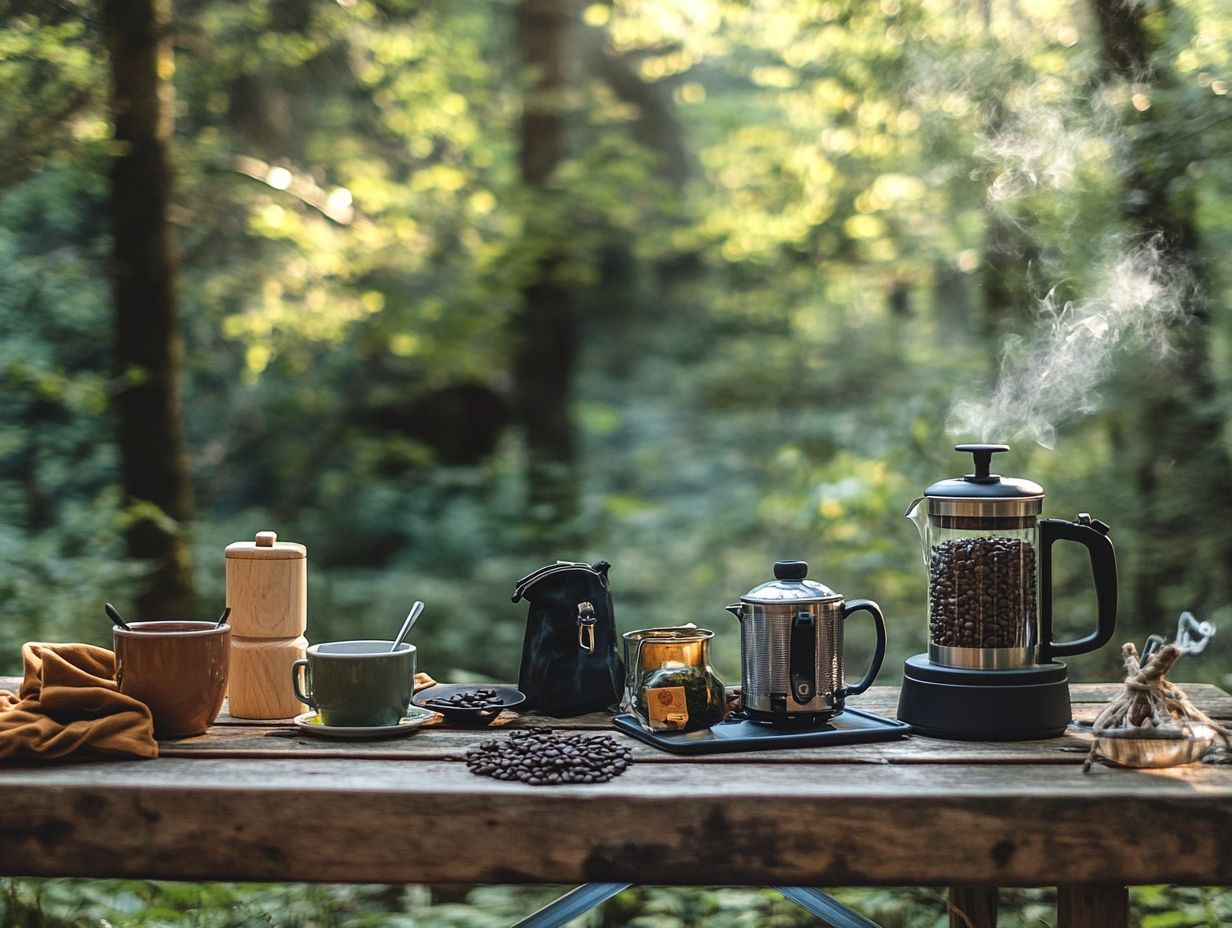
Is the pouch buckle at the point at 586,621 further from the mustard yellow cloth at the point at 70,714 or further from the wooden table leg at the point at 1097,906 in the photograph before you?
the wooden table leg at the point at 1097,906

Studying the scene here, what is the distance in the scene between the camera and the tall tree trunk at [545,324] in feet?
22.3

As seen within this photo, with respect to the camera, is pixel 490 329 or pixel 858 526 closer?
pixel 858 526

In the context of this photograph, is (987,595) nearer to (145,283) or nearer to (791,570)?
(791,570)

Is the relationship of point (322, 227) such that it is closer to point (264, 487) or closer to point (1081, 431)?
point (264, 487)

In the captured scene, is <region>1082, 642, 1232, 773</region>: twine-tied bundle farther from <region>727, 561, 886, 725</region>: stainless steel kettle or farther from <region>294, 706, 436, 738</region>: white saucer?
<region>294, 706, 436, 738</region>: white saucer

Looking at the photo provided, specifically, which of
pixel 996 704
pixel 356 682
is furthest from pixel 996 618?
pixel 356 682

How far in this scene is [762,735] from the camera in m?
1.85

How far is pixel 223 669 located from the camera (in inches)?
77.0

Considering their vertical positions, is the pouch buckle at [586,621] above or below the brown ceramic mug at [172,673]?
above

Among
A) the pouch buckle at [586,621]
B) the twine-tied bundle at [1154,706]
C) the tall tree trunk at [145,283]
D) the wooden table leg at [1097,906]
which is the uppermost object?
the tall tree trunk at [145,283]

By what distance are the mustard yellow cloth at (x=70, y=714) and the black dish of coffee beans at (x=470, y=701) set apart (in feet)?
1.65

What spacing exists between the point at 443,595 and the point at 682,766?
15.3 feet

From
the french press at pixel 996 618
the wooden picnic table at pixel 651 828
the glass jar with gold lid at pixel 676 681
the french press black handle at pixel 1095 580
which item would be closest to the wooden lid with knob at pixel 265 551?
the wooden picnic table at pixel 651 828

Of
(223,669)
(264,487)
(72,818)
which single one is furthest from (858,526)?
(72,818)
